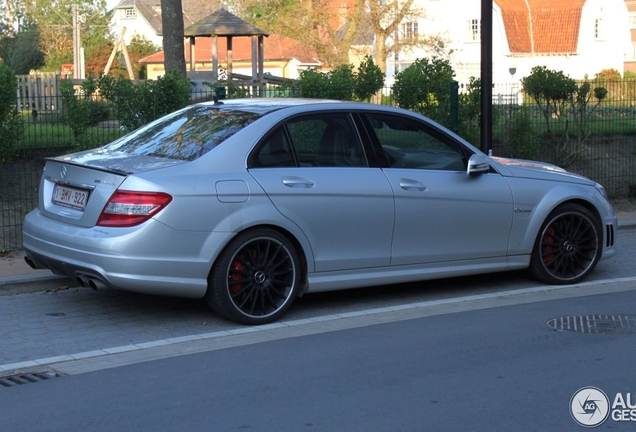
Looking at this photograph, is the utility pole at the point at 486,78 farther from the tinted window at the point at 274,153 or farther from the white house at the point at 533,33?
the white house at the point at 533,33

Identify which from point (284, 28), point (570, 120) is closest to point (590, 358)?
point (570, 120)

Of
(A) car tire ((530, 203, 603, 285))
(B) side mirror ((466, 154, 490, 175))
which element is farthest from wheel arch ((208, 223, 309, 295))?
(A) car tire ((530, 203, 603, 285))

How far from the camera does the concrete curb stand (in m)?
8.43

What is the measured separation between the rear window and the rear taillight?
547 millimetres

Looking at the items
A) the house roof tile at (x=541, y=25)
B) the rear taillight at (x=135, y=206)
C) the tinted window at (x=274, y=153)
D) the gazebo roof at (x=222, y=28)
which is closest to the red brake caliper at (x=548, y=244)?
the tinted window at (x=274, y=153)

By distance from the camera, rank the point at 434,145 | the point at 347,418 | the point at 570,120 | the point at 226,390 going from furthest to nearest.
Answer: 1. the point at 570,120
2. the point at 434,145
3. the point at 226,390
4. the point at 347,418

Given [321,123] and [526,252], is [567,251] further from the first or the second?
[321,123]

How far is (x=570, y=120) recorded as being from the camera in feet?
47.3

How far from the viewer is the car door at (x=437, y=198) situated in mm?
7980

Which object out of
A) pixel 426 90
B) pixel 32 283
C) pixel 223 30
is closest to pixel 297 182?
pixel 32 283

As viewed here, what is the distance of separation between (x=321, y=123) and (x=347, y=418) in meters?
3.23

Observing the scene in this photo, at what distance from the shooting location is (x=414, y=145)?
8.30 meters

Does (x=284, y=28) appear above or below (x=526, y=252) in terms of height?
above

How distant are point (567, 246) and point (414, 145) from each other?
6.17ft
